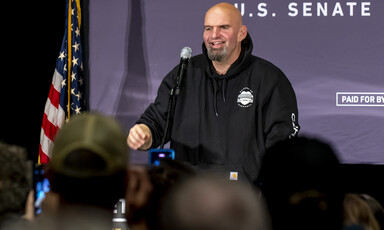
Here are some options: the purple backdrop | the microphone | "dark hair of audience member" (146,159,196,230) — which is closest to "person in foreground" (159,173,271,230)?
"dark hair of audience member" (146,159,196,230)

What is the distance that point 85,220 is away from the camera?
1144mm

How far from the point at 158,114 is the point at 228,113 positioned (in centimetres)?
50

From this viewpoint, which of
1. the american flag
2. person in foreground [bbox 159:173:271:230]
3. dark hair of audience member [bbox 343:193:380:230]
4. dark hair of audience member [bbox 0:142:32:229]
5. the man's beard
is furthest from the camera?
the american flag

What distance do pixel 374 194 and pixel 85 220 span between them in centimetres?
394

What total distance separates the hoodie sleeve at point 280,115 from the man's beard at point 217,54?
0.46 metres

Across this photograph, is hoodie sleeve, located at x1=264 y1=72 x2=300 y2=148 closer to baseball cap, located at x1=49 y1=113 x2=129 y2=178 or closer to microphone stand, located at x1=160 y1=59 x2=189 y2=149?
microphone stand, located at x1=160 y1=59 x2=189 y2=149

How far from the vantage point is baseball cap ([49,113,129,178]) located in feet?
3.66

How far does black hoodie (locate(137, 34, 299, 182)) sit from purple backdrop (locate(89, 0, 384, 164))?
2.87ft

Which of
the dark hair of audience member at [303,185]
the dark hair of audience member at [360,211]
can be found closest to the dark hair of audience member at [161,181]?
the dark hair of audience member at [303,185]

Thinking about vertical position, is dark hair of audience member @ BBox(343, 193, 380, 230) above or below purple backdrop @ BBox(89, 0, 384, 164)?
below

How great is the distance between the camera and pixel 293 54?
5.03m

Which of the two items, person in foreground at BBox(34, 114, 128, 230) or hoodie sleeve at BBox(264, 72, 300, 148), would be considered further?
hoodie sleeve at BBox(264, 72, 300, 148)

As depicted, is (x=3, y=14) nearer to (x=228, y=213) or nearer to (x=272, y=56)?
(x=272, y=56)

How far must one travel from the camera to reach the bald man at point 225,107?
154 inches
